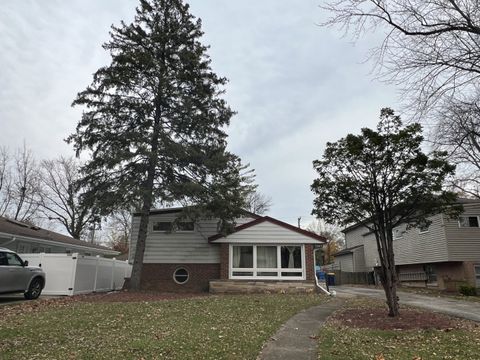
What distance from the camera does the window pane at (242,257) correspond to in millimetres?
20000

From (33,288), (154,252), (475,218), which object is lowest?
(33,288)

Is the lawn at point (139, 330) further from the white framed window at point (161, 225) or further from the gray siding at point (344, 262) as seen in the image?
the gray siding at point (344, 262)

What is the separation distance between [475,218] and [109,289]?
73.3 ft

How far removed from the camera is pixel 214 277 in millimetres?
20328

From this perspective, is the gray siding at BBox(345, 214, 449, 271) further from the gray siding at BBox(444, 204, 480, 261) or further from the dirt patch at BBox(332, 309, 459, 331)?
the dirt patch at BBox(332, 309, 459, 331)

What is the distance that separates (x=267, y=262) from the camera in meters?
20.0

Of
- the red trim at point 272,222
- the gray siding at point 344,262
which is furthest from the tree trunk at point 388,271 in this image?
the gray siding at point 344,262

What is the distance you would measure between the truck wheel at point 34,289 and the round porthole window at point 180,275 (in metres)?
7.26

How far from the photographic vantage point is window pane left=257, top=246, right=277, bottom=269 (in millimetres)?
19922

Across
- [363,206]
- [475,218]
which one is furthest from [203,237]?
[475,218]

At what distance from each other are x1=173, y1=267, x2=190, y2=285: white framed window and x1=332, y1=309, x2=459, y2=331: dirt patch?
10076 millimetres

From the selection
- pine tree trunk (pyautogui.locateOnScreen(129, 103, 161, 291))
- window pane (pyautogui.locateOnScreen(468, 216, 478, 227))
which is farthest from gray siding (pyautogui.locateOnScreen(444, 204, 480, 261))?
pine tree trunk (pyautogui.locateOnScreen(129, 103, 161, 291))

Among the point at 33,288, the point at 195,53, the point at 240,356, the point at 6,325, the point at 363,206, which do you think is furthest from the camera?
the point at 195,53

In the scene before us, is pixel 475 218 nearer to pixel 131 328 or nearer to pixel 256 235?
pixel 256 235
